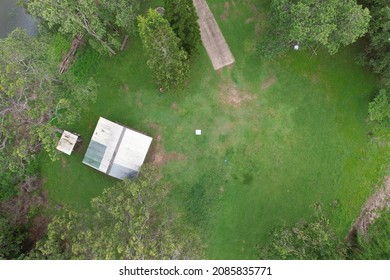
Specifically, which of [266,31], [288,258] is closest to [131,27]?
[266,31]

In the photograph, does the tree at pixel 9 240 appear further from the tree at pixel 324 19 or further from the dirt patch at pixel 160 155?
the tree at pixel 324 19

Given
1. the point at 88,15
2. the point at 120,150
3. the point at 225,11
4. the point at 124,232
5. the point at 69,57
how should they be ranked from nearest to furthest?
the point at 124,232 < the point at 88,15 < the point at 120,150 < the point at 225,11 < the point at 69,57

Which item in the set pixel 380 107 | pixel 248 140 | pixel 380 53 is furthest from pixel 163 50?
pixel 380 107

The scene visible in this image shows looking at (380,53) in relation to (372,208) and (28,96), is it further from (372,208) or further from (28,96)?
(28,96)

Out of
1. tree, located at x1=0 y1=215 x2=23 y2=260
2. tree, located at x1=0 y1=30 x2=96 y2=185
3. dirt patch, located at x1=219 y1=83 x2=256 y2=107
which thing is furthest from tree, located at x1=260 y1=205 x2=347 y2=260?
tree, located at x1=0 y1=215 x2=23 y2=260

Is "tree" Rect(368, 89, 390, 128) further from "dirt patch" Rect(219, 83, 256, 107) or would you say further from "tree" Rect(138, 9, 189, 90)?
"tree" Rect(138, 9, 189, 90)

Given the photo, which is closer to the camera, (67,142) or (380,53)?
(380,53)
